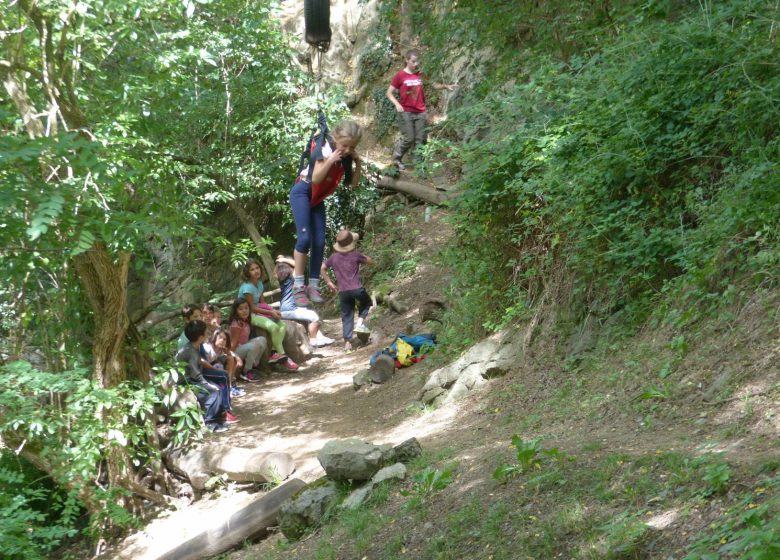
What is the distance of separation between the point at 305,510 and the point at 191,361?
9.22 ft

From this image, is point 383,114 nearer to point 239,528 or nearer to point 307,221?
point 307,221

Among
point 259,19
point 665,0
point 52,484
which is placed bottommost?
point 52,484

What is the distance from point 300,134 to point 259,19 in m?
1.97

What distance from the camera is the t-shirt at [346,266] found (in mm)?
10453

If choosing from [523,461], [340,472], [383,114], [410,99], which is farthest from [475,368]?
[383,114]

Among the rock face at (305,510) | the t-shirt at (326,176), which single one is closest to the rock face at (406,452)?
the rock face at (305,510)

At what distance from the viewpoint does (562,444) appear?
478cm

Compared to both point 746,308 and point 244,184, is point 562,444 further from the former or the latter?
point 244,184

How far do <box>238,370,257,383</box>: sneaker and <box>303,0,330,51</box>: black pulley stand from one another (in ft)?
17.5

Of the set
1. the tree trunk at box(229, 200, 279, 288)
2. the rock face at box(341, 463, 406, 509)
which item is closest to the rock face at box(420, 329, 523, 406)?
the rock face at box(341, 463, 406, 509)

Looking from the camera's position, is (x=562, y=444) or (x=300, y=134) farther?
(x=300, y=134)

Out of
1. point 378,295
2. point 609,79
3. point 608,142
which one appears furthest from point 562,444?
point 378,295

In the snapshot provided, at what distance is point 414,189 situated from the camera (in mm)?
14633

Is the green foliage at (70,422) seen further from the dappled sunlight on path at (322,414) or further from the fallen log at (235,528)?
the dappled sunlight on path at (322,414)
